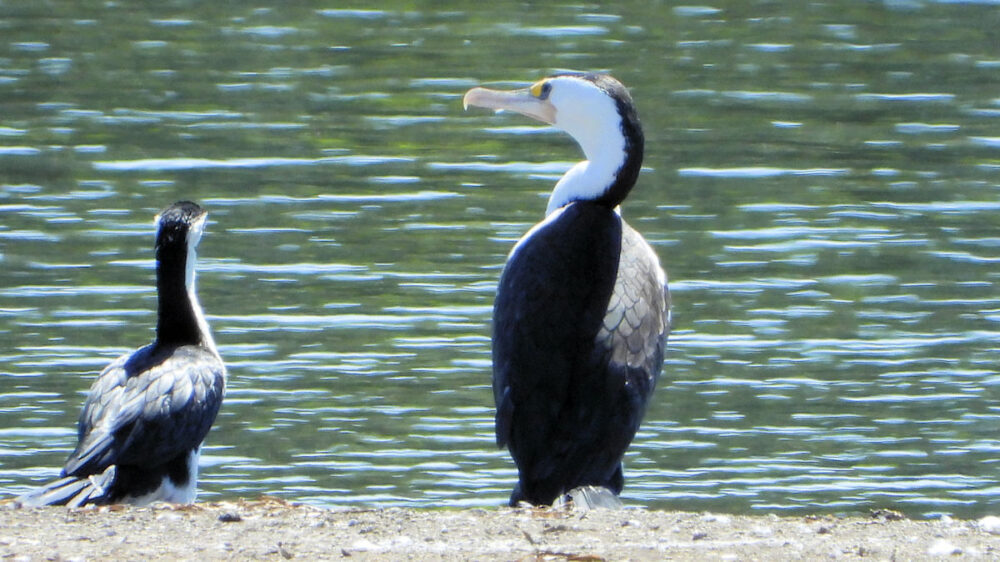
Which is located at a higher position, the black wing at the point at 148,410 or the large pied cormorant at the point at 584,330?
the large pied cormorant at the point at 584,330

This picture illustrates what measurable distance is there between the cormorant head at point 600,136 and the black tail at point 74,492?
2305mm

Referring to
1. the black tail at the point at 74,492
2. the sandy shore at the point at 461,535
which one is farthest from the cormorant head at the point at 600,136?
the black tail at the point at 74,492

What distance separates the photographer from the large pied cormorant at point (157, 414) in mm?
9102

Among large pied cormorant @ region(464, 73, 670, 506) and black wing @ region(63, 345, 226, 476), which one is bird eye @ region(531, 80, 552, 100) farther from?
black wing @ region(63, 345, 226, 476)

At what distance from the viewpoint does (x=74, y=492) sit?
8.93m

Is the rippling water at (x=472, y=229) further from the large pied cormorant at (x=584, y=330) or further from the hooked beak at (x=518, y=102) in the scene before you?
the large pied cormorant at (x=584, y=330)

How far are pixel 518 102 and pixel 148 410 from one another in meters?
2.31

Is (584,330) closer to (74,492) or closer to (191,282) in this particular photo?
(74,492)

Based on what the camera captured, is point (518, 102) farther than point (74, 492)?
Yes

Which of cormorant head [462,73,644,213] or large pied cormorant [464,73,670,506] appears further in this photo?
cormorant head [462,73,644,213]

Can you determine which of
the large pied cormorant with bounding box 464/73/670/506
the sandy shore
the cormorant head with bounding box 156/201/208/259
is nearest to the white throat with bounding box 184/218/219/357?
the cormorant head with bounding box 156/201/208/259

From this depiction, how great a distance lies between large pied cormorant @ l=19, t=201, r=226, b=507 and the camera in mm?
9102

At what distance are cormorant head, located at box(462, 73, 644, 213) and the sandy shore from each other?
1.65 m

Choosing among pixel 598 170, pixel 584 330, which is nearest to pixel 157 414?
pixel 584 330
